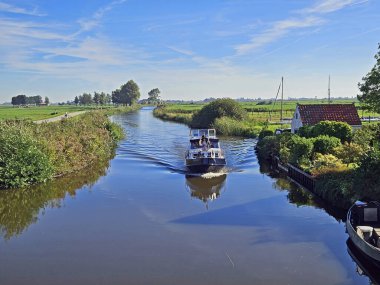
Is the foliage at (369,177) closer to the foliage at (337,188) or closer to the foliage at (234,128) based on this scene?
the foliage at (337,188)

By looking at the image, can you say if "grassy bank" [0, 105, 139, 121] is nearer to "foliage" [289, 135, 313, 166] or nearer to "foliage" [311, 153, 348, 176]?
"foliage" [289, 135, 313, 166]

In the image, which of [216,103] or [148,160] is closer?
[148,160]

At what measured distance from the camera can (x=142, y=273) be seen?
1456cm

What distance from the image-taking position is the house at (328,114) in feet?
133

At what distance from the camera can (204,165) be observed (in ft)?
105

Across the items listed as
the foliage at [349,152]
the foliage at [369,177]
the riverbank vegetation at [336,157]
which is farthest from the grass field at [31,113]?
the foliage at [369,177]

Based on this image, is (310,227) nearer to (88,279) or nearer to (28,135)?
(88,279)

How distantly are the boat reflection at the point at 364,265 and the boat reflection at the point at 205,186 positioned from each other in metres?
9.43

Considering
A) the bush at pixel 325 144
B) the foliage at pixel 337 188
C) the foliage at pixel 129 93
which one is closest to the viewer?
the foliage at pixel 337 188

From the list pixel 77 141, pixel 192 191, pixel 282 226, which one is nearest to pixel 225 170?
pixel 192 191

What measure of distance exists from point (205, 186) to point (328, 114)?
18.7 metres

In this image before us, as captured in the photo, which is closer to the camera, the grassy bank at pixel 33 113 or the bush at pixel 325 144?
the bush at pixel 325 144

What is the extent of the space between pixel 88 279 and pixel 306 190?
16871mm

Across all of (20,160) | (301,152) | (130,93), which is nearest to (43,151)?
(20,160)
